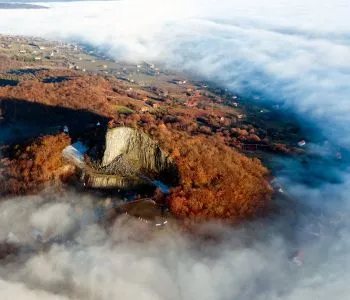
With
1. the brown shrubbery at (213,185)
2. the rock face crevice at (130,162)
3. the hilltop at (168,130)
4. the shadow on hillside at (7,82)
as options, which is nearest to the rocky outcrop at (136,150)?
the rock face crevice at (130,162)

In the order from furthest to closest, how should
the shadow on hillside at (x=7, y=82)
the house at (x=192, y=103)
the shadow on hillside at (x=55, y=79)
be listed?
1. the house at (x=192, y=103)
2. the shadow on hillside at (x=55, y=79)
3. the shadow on hillside at (x=7, y=82)

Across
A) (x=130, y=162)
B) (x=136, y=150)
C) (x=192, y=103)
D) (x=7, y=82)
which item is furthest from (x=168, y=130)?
(x=7, y=82)

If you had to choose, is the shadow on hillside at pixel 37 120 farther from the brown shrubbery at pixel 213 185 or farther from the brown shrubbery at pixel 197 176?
the brown shrubbery at pixel 213 185

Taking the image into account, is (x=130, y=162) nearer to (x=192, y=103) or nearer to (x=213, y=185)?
(x=213, y=185)

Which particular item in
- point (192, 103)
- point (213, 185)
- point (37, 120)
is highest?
point (213, 185)

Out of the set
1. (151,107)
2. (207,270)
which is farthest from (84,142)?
(151,107)

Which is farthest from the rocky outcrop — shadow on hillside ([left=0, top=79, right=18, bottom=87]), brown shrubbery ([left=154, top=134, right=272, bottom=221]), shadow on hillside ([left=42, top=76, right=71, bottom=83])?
shadow on hillside ([left=0, top=79, right=18, bottom=87])
